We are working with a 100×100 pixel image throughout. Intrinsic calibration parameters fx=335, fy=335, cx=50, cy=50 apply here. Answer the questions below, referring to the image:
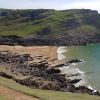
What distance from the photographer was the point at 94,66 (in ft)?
315

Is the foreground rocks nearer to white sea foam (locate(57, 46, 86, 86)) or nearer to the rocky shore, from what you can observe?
white sea foam (locate(57, 46, 86, 86))

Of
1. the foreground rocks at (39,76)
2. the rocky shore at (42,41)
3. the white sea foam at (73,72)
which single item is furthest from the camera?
the rocky shore at (42,41)

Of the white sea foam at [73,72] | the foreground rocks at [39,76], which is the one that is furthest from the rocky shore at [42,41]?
the white sea foam at [73,72]

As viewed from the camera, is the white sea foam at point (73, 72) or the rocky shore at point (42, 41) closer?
the white sea foam at point (73, 72)

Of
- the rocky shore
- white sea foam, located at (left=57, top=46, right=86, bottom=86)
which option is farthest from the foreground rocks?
the rocky shore

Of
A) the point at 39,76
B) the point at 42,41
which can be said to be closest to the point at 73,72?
the point at 39,76

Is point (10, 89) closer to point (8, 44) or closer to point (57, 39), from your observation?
point (8, 44)

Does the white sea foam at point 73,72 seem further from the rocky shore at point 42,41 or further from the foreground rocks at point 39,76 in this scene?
the rocky shore at point 42,41

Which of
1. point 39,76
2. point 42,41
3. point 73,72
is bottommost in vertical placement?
point 73,72

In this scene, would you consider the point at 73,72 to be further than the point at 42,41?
No

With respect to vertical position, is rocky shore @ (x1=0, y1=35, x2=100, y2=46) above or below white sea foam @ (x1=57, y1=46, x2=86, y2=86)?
above

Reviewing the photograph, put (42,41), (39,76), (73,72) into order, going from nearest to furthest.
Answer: (39,76) < (73,72) < (42,41)

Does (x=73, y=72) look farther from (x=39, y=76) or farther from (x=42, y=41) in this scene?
(x=42, y=41)

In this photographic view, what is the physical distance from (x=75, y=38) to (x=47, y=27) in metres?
21.0
